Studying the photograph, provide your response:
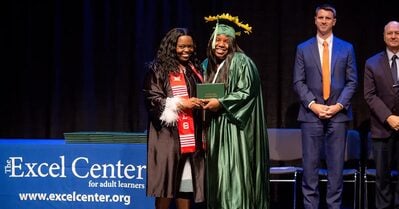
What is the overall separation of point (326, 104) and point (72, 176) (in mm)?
2479

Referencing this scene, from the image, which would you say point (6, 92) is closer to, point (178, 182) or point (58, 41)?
point (58, 41)

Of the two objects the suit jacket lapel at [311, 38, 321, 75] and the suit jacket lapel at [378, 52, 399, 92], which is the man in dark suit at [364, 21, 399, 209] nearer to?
the suit jacket lapel at [378, 52, 399, 92]

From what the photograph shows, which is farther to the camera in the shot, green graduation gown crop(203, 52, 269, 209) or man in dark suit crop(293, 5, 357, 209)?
man in dark suit crop(293, 5, 357, 209)

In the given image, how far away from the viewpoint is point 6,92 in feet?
25.3

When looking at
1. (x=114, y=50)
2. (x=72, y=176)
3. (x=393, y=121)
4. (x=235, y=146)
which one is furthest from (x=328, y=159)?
(x=114, y=50)

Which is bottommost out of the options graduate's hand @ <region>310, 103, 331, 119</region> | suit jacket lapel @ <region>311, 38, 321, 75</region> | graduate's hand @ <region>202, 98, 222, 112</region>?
graduate's hand @ <region>310, 103, 331, 119</region>

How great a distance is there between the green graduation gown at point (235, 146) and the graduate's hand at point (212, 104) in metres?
0.04

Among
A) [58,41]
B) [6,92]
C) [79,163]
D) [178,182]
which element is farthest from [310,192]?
[6,92]

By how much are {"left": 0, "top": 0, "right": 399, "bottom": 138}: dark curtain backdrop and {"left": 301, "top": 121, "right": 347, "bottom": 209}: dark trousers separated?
1.64 meters

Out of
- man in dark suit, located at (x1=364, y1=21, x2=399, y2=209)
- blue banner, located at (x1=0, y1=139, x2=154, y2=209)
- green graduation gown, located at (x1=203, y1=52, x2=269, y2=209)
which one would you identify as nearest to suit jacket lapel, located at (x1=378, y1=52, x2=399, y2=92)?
man in dark suit, located at (x1=364, y1=21, x2=399, y2=209)

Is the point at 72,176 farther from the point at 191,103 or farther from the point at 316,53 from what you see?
the point at 316,53

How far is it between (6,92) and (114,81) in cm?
143

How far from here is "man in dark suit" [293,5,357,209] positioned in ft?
17.7

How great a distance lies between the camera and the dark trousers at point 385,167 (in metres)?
5.48
